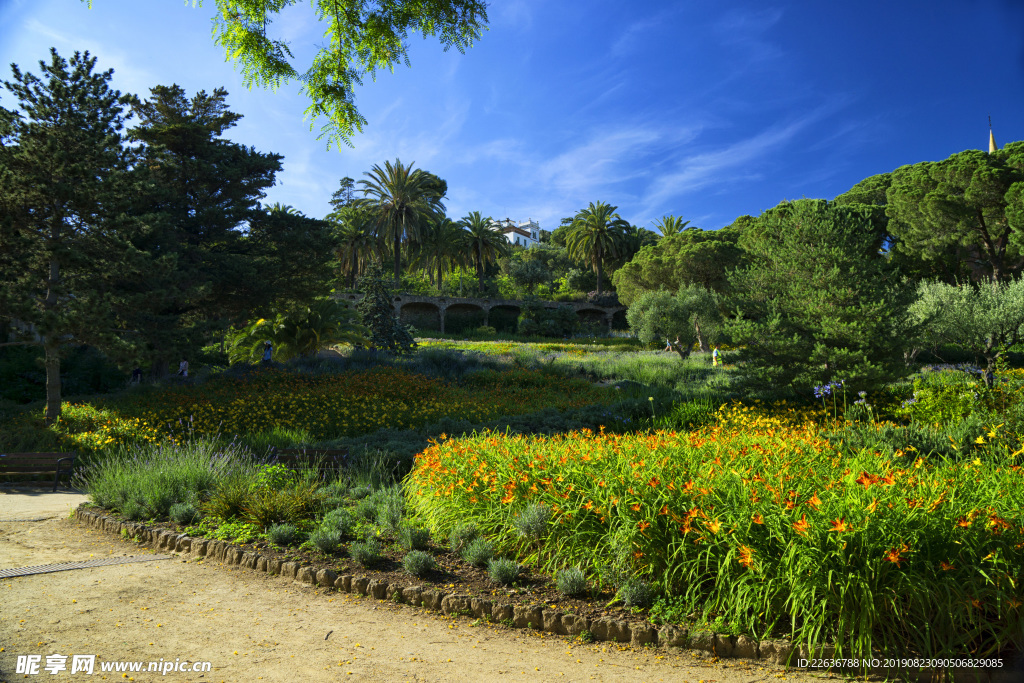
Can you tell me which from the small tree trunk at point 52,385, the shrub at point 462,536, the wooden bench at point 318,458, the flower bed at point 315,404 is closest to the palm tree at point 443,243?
the flower bed at point 315,404

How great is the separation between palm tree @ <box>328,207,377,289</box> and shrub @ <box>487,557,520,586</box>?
4022 cm

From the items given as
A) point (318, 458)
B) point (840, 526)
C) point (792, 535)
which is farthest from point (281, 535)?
point (840, 526)

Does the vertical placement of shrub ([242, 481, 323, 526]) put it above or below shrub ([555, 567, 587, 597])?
above

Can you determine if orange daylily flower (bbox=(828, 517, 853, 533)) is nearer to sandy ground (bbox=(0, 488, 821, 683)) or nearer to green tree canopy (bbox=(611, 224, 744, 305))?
sandy ground (bbox=(0, 488, 821, 683))

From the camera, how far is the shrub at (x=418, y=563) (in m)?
4.40

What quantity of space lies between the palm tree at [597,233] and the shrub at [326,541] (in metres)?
46.1

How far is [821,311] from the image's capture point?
13492mm

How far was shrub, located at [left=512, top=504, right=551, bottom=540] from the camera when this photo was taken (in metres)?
4.55

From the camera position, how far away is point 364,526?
17.8 feet

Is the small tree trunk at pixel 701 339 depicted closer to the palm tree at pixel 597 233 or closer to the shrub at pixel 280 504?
the palm tree at pixel 597 233

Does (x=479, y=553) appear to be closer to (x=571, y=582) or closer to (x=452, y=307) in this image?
(x=571, y=582)

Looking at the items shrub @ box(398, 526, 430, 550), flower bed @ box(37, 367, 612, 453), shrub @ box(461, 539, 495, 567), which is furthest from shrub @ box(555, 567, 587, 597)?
flower bed @ box(37, 367, 612, 453)

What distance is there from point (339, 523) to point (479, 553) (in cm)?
154

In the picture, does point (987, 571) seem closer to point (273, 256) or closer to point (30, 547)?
point (30, 547)
